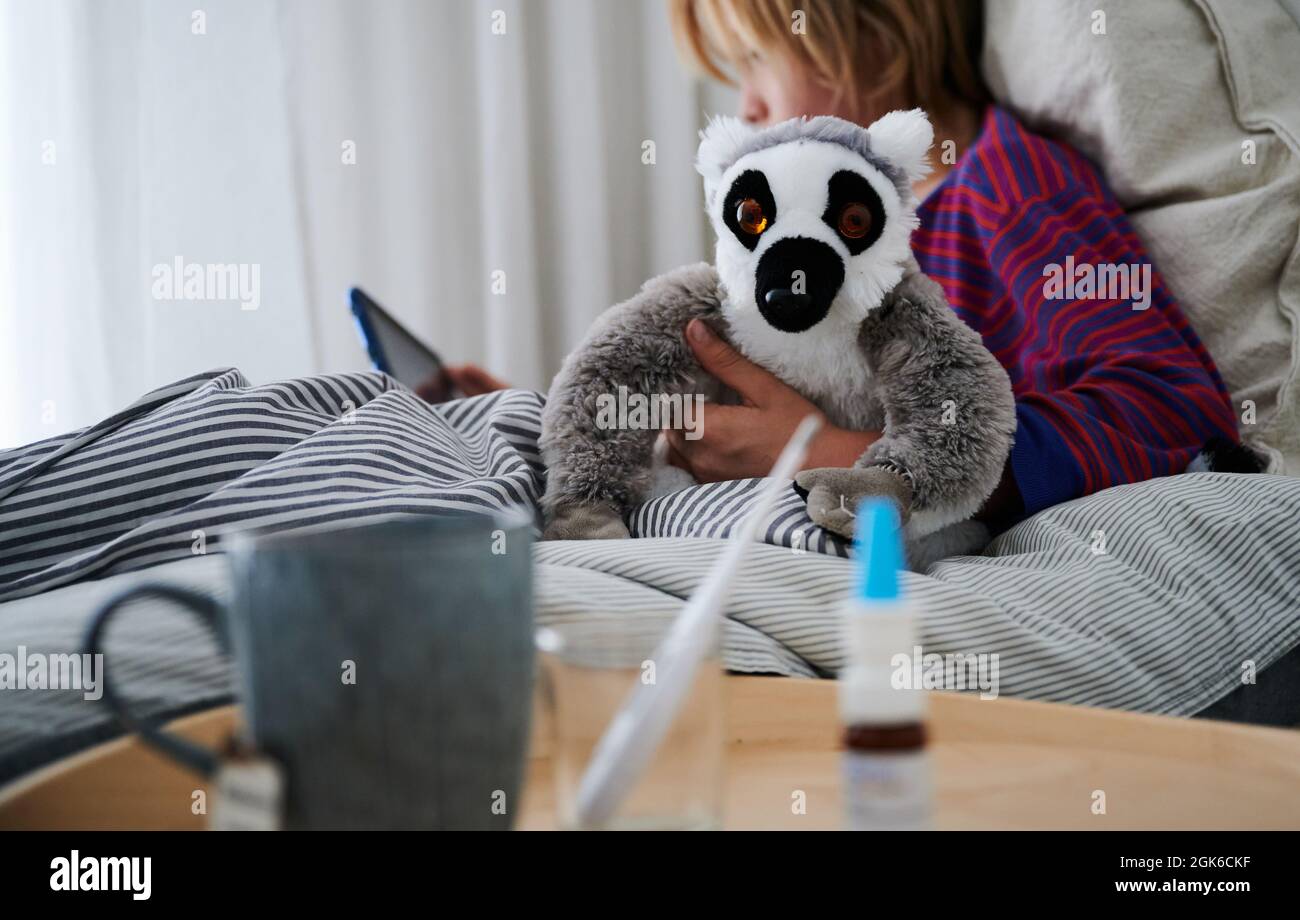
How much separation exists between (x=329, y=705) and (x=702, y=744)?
0.09 metres

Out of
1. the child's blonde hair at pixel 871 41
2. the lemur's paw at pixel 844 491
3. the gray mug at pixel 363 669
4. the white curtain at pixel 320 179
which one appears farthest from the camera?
the white curtain at pixel 320 179

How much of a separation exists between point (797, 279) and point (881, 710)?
1.58ft

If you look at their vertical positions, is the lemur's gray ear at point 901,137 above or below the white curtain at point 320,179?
below

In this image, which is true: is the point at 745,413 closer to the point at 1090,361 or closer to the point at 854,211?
the point at 854,211

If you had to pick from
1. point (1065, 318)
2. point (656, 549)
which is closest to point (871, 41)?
point (1065, 318)

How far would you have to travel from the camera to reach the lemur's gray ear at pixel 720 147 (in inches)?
30.7

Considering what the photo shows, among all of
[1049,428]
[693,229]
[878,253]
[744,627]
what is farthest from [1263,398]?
[693,229]

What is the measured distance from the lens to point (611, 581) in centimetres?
57

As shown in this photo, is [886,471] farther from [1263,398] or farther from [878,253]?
[1263,398]

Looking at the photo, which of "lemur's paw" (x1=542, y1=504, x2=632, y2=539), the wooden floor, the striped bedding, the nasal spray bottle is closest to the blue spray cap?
the nasal spray bottle

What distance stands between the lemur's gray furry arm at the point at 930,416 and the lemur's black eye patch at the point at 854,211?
0.07m

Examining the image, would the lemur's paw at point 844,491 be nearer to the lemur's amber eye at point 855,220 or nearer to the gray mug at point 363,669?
the lemur's amber eye at point 855,220

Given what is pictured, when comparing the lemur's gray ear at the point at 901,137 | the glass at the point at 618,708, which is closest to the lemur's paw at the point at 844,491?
the lemur's gray ear at the point at 901,137
